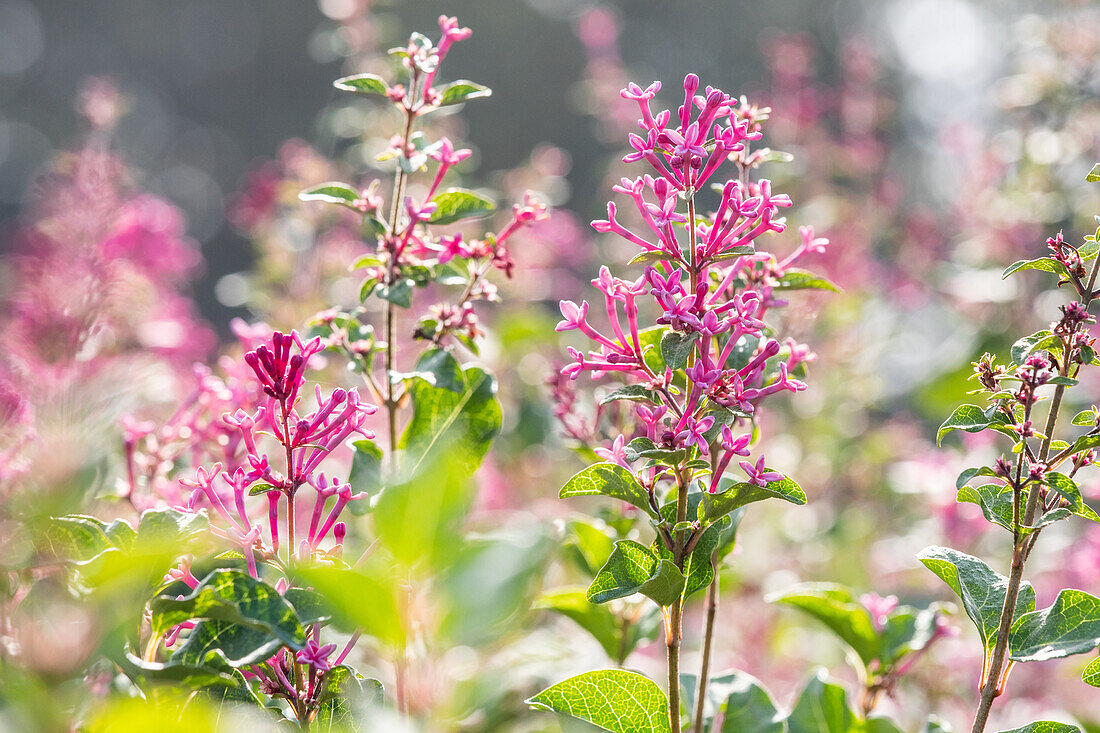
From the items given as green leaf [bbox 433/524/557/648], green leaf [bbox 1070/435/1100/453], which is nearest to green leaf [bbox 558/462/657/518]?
green leaf [bbox 433/524/557/648]

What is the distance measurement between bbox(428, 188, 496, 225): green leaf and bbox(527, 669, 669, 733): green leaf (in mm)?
476

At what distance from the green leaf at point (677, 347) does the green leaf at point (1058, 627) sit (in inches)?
13.7

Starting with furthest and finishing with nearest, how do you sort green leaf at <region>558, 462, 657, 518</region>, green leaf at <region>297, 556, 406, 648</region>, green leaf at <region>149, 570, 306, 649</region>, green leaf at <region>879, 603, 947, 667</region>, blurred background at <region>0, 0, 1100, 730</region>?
1. blurred background at <region>0, 0, 1100, 730</region>
2. green leaf at <region>879, 603, 947, 667</region>
3. green leaf at <region>558, 462, 657, 518</region>
4. green leaf at <region>149, 570, 306, 649</region>
5. green leaf at <region>297, 556, 406, 648</region>

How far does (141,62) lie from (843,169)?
9.19 m

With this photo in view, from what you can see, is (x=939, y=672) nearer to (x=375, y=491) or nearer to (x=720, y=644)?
(x=720, y=644)

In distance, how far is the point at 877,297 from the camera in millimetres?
2566

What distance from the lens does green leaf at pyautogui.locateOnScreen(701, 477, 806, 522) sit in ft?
2.21

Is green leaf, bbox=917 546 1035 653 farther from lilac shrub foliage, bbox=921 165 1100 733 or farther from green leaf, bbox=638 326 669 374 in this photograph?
green leaf, bbox=638 326 669 374

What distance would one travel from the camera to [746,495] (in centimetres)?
68

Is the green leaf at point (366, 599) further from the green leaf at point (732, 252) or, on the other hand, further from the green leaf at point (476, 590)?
the green leaf at point (732, 252)

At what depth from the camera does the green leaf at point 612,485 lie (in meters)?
0.70

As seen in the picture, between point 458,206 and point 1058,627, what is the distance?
2.18 feet

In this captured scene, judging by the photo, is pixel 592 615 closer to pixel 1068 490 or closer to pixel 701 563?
pixel 701 563

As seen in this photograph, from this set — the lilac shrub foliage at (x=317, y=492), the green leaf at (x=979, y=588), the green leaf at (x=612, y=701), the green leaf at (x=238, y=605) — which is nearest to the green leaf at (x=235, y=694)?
the lilac shrub foliage at (x=317, y=492)
